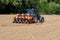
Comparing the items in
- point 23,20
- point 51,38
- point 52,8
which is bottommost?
point 52,8

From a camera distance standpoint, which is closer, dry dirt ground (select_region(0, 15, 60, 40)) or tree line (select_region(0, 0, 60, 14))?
dry dirt ground (select_region(0, 15, 60, 40))

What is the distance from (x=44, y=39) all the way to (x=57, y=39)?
2.27 ft

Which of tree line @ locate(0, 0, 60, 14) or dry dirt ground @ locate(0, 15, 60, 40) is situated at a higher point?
dry dirt ground @ locate(0, 15, 60, 40)

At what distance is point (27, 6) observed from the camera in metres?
54.9

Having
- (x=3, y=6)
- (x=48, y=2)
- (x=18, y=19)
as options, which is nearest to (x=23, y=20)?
(x=18, y=19)

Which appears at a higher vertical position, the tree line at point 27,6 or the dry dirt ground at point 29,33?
the dry dirt ground at point 29,33

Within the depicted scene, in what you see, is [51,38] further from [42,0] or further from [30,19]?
[42,0]

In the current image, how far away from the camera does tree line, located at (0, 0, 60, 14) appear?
52519 mm

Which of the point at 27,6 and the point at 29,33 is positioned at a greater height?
the point at 29,33

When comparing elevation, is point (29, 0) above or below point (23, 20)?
below

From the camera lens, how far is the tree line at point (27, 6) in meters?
Answer: 52.5

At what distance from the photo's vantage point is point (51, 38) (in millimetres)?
13578

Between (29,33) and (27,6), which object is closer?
(29,33)

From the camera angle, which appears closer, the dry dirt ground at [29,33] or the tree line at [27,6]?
the dry dirt ground at [29,33]
